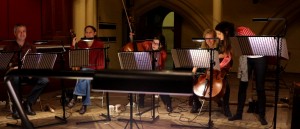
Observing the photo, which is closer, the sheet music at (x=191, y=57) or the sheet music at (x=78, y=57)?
the sheet music at (x=191, y=57)

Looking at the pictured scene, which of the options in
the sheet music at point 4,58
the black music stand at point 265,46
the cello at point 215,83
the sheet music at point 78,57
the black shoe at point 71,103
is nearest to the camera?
the black music stand at point 265,46

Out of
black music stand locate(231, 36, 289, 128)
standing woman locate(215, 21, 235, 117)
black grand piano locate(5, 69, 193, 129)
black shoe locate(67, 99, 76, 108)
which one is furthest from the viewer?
black shoe locate(67, 99, 76, 108)

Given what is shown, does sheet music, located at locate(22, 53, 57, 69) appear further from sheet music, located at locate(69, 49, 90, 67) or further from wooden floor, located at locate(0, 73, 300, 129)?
wooden floor, located at locate(0, 73, 300, 129)

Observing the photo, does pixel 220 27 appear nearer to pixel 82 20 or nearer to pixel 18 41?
pixel 18 41

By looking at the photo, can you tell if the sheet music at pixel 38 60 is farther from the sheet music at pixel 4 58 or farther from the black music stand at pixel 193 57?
the black music stand at pixel 193 57

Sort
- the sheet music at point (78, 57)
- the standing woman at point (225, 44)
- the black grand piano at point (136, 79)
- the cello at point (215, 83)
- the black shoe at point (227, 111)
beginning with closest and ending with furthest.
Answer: the black grand piano at point (136, 79), the sheet music at point (78, 57), the cello at point (215, 83), the standing woman at point (225, 44), the black shoe at point (227, 111)

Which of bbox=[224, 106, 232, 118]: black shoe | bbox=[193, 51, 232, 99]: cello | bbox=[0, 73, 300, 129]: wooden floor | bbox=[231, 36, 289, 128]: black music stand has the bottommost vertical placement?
bbox=[0, 73, 300, 129]: wooden floor

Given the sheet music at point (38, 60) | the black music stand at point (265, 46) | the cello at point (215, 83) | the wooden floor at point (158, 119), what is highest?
the black music stand at point (265, 46)

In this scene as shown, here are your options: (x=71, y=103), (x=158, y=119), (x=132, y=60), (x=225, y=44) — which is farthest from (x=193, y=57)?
(x=71, y=103)

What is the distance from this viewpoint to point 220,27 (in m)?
5.02

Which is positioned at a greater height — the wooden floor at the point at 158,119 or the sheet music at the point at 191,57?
the sheet music at the point at 191,57

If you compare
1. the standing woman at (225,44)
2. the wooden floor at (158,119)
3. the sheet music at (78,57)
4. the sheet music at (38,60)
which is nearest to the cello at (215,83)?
the standing woman at (225,44)

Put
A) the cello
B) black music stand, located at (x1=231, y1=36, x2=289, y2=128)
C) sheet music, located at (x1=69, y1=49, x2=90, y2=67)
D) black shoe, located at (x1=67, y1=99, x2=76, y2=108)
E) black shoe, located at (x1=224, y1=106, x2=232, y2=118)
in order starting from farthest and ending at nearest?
black shoe, located at (x1=67, y1=99, x2=76, y2=108)
black shoe, located at (x1=224, y1=106, x2=232, y2=118)
the cello
sheet music, located at (x1=69, y1=49, x2=90, y2=67)
black music stand, located at (x1=231, y1=36, x2=289, y2=128)

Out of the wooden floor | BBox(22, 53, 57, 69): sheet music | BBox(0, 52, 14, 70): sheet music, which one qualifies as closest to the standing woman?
the wooden floor
